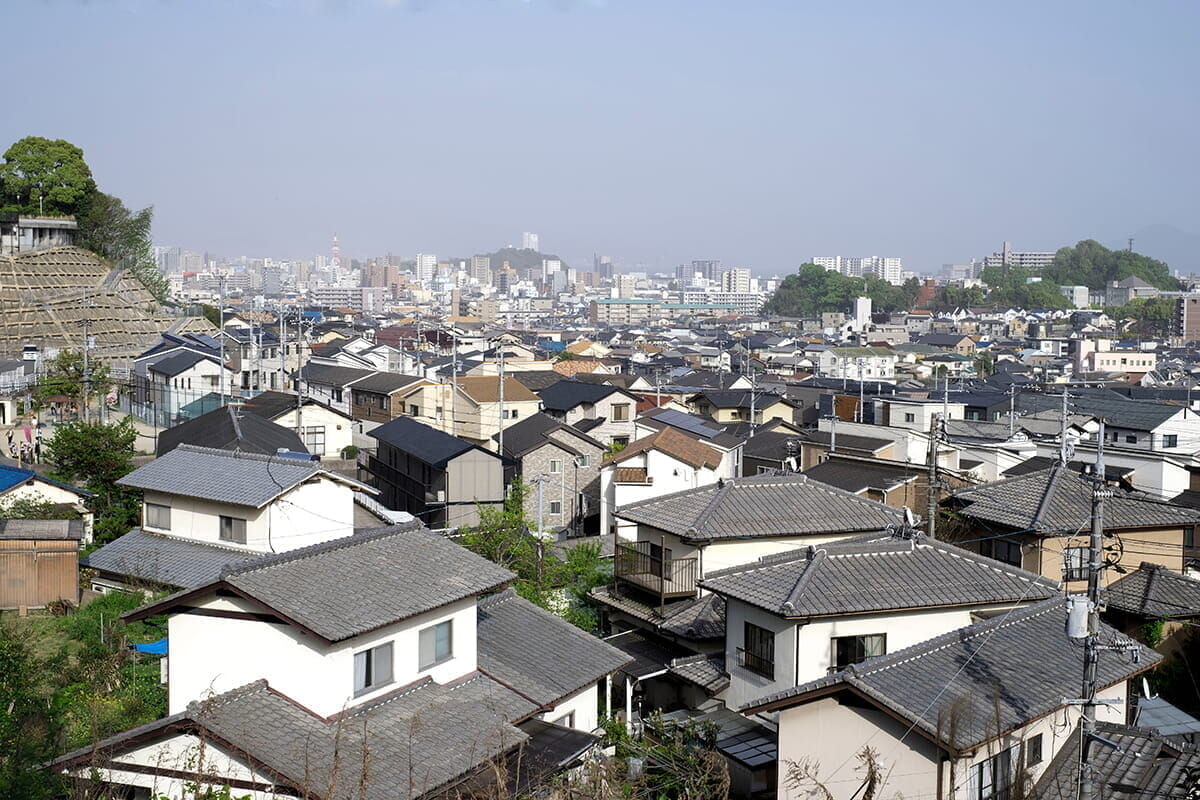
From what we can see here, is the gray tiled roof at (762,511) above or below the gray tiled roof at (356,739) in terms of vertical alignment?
above

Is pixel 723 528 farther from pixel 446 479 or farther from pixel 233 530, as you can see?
pixel 446 479

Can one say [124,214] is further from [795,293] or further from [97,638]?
[795,293]

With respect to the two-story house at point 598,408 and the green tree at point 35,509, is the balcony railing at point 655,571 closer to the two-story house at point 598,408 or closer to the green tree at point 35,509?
the green tree at point 35,509

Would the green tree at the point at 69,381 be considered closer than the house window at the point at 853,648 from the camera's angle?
No

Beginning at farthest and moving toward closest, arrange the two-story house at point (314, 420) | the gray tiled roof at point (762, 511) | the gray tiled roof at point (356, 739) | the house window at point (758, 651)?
the two-story house at point (314, 420), the gray tiled roof at point (762, 511), the house window at point (758, 651), the gray tiled roof at point (356, 739)

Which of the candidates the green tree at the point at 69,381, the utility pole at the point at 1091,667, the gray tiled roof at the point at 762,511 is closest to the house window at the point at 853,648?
the utility pole at the point at 1091,667

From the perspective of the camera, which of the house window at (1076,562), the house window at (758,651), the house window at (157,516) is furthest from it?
the house window at (157,516)
